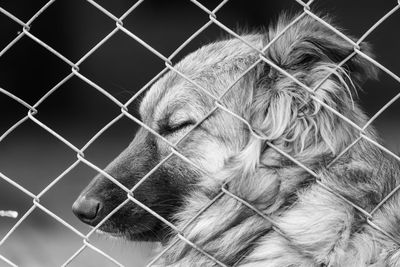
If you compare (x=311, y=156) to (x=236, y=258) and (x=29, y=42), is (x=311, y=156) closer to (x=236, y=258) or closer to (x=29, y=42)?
(x=236, y=258)

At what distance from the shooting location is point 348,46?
3.29 meters

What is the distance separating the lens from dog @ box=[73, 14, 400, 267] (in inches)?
116

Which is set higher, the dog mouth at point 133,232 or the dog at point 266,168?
the dog at point 266,168

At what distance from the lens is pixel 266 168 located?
10.5ft

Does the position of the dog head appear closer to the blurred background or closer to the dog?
the dog

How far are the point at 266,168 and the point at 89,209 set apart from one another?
875 mm

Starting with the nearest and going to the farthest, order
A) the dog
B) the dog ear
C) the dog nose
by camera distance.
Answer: the dog → the dog ear → the dog nose

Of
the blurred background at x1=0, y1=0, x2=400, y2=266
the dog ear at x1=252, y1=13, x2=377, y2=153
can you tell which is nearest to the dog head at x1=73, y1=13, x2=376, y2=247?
the dog ear at x1=252, y1=13, x2=377, y2=153

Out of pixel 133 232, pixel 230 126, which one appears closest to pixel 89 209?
pixel 133 232

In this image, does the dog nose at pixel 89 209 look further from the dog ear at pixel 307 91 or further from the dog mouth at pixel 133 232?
the dog ear at pixel 307 91

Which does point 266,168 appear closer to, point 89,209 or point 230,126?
point 230,126

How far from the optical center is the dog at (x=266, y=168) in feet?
9.64

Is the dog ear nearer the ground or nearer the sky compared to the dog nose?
nearer the sky

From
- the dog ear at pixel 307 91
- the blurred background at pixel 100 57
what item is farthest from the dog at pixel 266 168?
the blurred background at pixel 100 57
